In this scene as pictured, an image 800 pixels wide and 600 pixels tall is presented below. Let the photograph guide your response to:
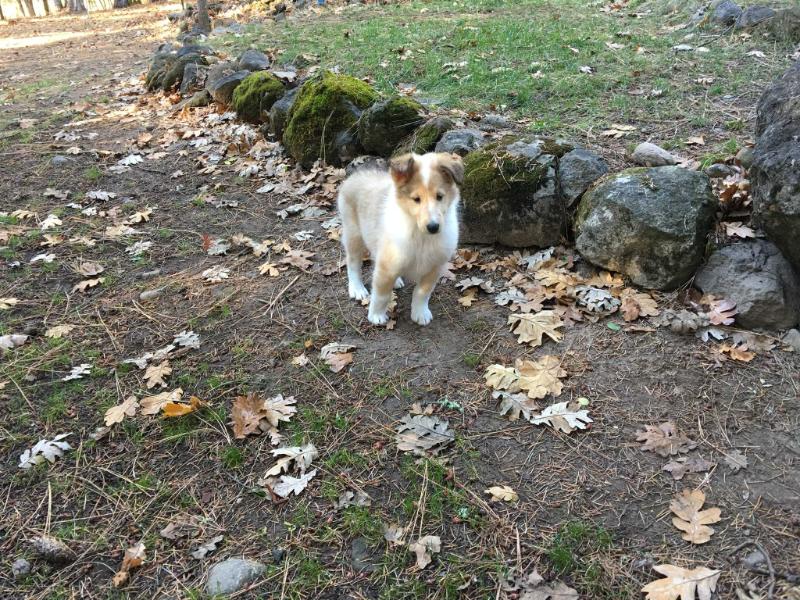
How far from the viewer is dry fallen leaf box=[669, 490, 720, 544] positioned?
273 centimetres

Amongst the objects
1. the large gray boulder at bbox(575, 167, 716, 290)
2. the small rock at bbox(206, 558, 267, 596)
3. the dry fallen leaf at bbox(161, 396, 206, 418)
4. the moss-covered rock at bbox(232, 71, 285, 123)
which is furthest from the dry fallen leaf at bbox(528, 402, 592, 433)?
the moss-covered rock at bbox(232, 71, 285, 123)

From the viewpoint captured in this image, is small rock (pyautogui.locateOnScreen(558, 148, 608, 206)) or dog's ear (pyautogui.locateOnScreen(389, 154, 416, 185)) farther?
small rock (pyautogui.locateOnScreen(558, 148, 608, 206))

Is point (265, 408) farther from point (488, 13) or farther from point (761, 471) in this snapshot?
point (488, 13)

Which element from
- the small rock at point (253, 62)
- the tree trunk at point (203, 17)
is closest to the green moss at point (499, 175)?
the small rock at point (253, 62)

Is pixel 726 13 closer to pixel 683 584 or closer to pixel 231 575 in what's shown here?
pixel 683 584

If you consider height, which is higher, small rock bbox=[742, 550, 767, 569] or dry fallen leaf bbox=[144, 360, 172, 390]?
dry fallen leaf bbox=[144, 360, 172, 390]

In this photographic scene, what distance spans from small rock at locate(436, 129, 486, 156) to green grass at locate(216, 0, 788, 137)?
122 centimetres

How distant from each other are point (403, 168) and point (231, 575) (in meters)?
2.68

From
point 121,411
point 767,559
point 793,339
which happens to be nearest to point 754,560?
point 767,559

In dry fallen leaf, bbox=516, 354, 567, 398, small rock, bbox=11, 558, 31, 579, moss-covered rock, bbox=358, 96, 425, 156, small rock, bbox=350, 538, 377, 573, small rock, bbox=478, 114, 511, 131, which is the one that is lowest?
small rock, bbox=350, 538, 377, 573

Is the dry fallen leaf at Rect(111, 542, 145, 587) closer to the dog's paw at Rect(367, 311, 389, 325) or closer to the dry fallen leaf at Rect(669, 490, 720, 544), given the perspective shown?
the dog's paw at Rect(367, 311, 389, 325)

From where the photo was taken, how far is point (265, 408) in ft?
11.9

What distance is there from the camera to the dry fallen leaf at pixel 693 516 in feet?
8.95

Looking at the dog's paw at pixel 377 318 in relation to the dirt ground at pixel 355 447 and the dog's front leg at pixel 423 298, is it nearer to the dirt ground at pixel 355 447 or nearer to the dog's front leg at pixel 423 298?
the dirt ground at pixel 355 447
